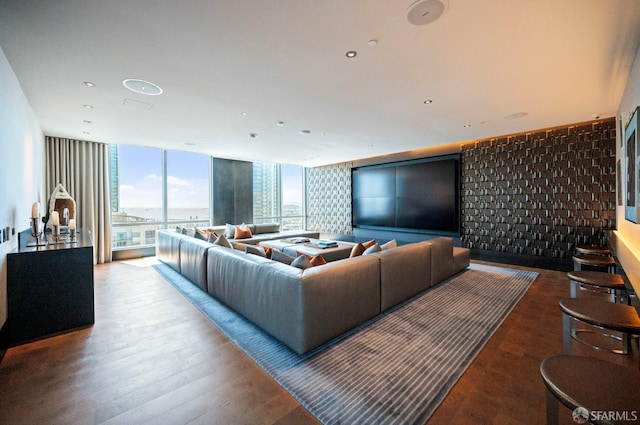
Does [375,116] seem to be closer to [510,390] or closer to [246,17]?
[246,17]

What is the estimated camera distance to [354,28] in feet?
6.77

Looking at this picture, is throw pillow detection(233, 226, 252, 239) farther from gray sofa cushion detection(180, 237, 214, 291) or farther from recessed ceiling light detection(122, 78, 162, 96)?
recessed ceiling light detection(122, 78, 162, 96)

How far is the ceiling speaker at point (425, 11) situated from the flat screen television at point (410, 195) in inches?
189

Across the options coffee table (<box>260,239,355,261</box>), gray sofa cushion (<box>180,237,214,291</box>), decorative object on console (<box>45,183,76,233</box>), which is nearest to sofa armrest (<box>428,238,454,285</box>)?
coffee table (<box>260,239,355,261</box>)

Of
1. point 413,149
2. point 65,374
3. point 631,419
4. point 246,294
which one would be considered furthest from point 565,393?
point 413,149

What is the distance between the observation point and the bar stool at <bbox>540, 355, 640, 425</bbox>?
2.90 feet

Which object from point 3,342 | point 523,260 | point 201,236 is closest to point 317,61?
point 201,236

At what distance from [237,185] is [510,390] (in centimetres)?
764

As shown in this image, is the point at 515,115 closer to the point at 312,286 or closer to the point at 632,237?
the point at 632,237

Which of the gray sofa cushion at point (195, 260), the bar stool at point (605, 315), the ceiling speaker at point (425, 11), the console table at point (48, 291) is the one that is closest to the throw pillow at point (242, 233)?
the gray sofa cushion at point (195, 260)

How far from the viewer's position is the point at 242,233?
6668 millimetres

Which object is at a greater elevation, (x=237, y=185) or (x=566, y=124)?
(x=566, y=124)

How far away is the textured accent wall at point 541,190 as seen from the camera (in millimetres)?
4547

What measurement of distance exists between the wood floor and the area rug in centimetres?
10
